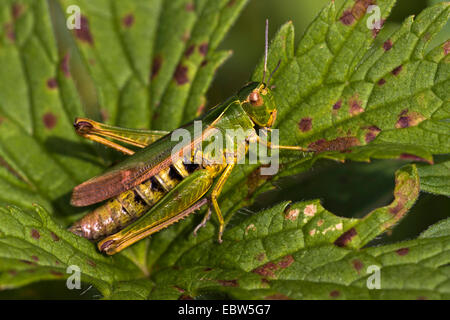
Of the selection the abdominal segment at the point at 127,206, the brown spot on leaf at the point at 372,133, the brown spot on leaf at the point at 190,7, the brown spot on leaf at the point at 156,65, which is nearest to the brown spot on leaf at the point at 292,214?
the brown spot on leaf at the point at 372,133

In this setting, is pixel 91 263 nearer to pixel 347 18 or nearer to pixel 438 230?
pixel 438 230

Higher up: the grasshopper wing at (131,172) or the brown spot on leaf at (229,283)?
the grasshopper wing at (131,172)

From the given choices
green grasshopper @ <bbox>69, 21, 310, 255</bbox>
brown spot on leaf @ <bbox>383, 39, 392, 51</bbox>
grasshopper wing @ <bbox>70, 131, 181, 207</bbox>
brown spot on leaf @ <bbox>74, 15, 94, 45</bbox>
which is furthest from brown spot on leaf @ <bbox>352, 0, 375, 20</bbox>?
brown spot on leaf @ <bbox>74, 15, 94, 45</bbox>

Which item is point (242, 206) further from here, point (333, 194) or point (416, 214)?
point (416, 214)

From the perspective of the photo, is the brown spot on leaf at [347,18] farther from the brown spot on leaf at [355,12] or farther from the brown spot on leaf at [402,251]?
the brown spot on leaf at [402,251]

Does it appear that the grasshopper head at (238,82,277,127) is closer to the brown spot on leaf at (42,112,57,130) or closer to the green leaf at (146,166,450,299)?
the green leaf at (146,166,450,299)

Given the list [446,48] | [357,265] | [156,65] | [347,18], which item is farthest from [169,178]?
[446,48]
